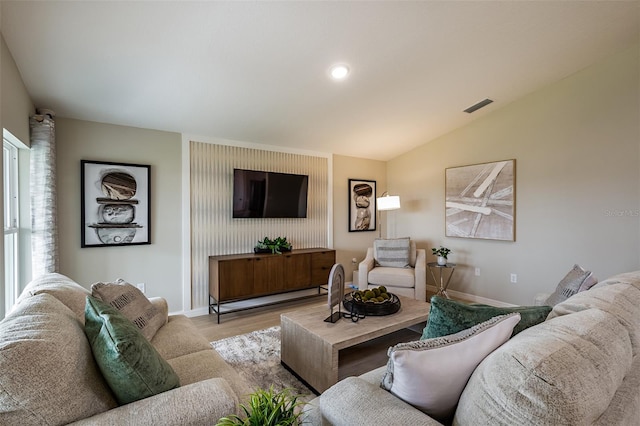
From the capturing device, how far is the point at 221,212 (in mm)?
3883

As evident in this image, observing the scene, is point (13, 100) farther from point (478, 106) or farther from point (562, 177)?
point (562, 177)

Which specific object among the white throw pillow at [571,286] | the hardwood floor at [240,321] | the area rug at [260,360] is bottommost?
the hardwood floor at [240,321]

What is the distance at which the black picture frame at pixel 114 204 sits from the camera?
3062 millimetres

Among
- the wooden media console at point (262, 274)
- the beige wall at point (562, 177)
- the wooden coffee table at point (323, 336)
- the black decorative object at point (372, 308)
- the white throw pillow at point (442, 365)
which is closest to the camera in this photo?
the white throw pillow at point (442, 365)

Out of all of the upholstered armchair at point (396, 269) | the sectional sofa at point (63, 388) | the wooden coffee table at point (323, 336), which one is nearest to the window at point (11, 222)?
the sectional sofa at point (63, 388)

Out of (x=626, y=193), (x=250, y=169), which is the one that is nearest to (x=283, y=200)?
(x=250, y=169)

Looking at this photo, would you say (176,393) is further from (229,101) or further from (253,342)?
(229,101)

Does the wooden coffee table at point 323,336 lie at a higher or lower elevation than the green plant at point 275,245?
lower

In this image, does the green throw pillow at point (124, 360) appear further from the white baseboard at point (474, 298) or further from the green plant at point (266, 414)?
the white baseboard at point (474, 298)

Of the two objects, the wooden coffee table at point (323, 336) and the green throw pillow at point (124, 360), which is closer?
the green throw pillow at point (124, 360)

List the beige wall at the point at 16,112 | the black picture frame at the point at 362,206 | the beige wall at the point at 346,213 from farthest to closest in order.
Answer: the black picture frame at the point at 362,206
the beige wall at the point at 346,213
the beige wall at the point at 16,112

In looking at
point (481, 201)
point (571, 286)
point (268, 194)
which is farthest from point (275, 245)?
point (571, 286)

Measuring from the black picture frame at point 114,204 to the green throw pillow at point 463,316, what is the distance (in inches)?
127

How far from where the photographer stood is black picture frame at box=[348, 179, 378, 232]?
16.9 feet
